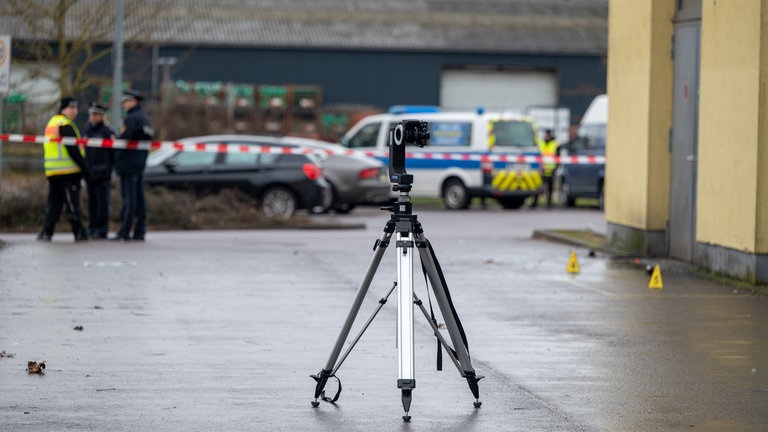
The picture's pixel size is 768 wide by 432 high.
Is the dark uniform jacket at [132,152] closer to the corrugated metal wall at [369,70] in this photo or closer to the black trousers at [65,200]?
the black trousers at [65,200]

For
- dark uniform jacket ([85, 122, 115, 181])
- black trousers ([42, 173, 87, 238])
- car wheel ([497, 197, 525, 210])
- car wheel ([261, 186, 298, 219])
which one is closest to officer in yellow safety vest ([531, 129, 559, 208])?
car wheel ([497, 197, 525, 210])

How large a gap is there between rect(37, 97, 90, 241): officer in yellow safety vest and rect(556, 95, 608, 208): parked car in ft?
52.3

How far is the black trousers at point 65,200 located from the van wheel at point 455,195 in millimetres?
14050

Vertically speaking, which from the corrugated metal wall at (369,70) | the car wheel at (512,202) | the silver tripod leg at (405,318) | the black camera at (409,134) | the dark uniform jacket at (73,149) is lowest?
the car wheel at (512,202)

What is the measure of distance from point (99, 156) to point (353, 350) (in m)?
11.0

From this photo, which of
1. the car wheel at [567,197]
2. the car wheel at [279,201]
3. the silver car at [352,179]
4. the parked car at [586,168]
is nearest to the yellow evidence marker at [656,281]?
the car wheel at [279,201]

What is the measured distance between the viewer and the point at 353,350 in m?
10.3

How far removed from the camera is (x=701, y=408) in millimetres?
8086

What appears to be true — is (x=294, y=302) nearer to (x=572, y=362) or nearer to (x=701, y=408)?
(x=572, y=362)

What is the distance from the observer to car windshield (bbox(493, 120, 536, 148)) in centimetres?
3259

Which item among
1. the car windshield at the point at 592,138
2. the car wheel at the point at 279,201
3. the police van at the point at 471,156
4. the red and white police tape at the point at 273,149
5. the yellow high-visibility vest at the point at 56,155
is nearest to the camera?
the yellow high-visibility vest at the point at 56,155

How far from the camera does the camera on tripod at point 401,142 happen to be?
7633mm

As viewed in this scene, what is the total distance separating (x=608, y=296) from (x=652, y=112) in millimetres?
4253

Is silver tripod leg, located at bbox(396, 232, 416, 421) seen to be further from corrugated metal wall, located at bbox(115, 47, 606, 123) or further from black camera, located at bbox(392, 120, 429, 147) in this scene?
corrugated metal wall, located at bbox(115, 47, 606, 123)
